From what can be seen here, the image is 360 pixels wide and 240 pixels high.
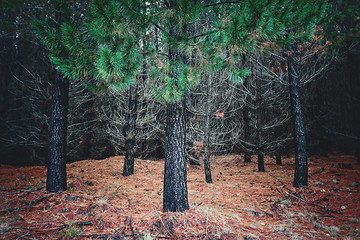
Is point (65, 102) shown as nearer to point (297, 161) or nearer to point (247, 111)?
point (297, 161)

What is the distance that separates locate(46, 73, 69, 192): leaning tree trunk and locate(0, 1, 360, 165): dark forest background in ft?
12.9

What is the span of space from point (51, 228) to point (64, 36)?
3096 millimetres

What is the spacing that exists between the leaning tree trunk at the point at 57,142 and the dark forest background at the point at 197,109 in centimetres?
393

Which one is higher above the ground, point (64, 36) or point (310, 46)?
point (310, 46)

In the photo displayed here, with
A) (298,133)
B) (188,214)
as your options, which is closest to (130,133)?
(188,214)

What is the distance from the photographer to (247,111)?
1267cm

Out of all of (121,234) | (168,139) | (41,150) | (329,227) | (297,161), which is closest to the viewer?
(121,234)

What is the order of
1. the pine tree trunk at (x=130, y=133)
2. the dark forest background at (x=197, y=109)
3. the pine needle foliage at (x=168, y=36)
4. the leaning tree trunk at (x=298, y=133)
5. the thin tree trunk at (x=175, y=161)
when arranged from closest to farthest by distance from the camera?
the pine needle foliage at (x=168, y=36) → the thin tree trunk at (x=175, y=161) → the leaning tree trunk at (x=298, y=133) → the pine tree trunk at (x=130, y=133) → the dark forest background at (x=197, y=109)

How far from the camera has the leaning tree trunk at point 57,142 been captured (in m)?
4.51

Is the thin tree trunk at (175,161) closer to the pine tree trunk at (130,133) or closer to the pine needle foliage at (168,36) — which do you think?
the pine needle foliage at (168,36)

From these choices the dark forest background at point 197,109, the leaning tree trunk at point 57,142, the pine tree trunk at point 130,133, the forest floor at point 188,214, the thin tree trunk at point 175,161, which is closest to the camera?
the forest floor at point 188,214

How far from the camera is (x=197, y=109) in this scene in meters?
8.28

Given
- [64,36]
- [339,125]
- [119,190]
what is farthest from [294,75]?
[339,125]

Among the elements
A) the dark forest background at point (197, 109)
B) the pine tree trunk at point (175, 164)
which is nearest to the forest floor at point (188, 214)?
the pine tree trunk at point (175, 164)
